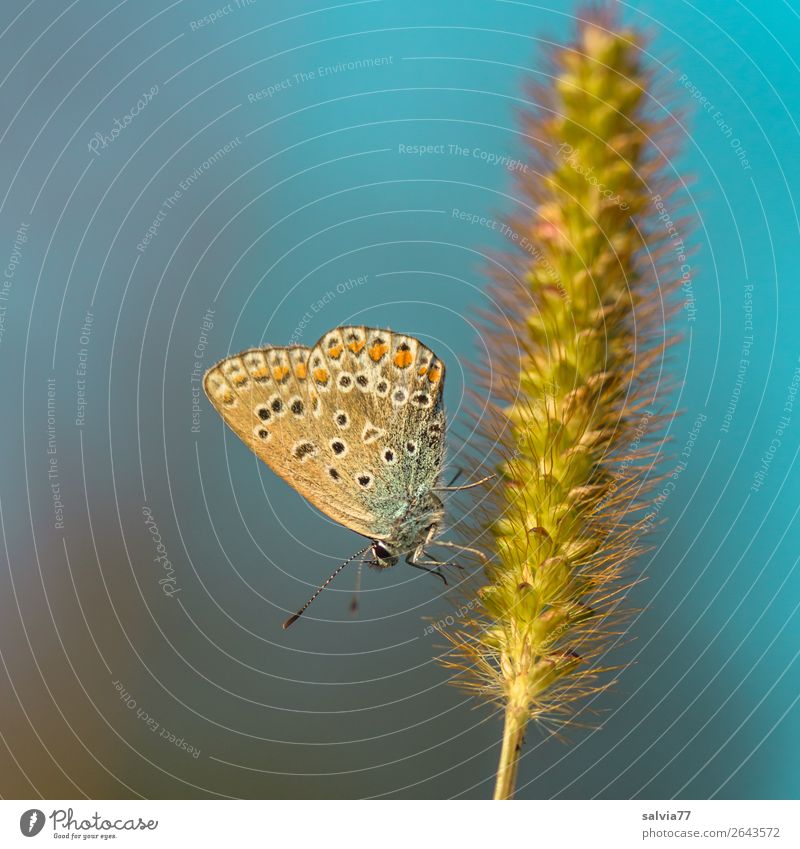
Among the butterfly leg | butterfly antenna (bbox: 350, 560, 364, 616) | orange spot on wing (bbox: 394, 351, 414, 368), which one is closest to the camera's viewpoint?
the butterfly leg

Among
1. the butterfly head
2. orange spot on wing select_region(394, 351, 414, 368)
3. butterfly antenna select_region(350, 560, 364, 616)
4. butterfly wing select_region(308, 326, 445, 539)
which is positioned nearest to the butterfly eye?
the butterfly head

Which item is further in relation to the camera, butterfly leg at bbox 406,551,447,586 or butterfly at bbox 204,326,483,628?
butterfly at bbox 204,326,483,628

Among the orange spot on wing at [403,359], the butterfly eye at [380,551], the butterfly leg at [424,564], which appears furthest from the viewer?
the butterfly eye at [380,551]

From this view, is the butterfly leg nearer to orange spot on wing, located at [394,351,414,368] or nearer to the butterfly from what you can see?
the butterfly

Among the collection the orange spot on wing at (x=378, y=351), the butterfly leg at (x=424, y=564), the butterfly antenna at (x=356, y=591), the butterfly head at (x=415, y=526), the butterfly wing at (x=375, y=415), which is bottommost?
the butterfly antenna at (x=356, y=591)

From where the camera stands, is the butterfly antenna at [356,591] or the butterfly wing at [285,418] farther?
the butterfly antenna at [356,591]

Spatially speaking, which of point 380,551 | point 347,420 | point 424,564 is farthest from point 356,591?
point 347,420

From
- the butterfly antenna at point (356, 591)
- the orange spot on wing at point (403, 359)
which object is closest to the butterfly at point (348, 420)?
the orange spot on wing at point (403, 359)

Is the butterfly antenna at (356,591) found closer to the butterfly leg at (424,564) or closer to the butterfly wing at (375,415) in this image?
the butterfly leg at (424,564)
